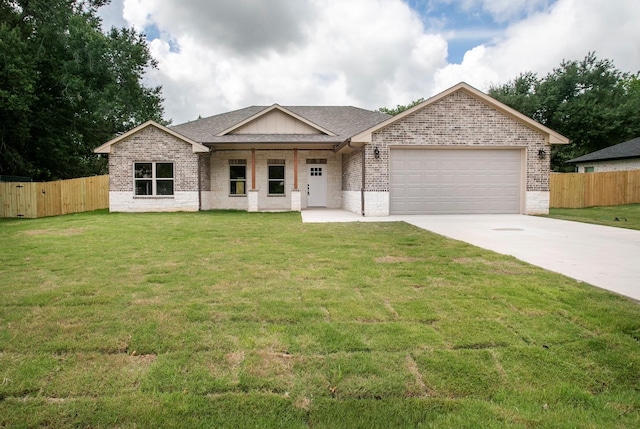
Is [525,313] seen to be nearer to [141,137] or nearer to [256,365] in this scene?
[256,365]

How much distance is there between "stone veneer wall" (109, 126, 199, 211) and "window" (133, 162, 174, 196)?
0.26 metres

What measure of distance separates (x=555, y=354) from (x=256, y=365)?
2.38m

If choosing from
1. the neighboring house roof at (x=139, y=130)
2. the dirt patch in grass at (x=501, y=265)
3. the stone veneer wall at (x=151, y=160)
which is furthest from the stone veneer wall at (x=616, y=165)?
the stone veneer wall at (x=151, y=160)

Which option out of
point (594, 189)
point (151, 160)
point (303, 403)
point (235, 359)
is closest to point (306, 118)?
point (151, 160)

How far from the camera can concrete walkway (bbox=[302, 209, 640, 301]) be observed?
568 cm

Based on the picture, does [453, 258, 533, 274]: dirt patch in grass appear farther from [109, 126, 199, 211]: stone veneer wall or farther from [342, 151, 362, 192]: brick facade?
[109, 126, 199, 211]: stone veneer wall

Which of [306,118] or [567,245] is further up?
[306,118]

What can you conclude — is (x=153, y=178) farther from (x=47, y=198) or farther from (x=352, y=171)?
(x=352, y=171)

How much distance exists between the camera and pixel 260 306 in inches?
174

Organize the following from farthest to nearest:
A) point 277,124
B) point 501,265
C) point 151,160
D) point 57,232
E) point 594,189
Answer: point 594,189 → point 277,124 → point 151,160 → point 57,232 → point 501,265

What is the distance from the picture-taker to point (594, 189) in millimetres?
21250

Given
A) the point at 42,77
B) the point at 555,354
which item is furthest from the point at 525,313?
the point at 42,77

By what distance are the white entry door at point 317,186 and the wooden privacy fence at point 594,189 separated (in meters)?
11.9

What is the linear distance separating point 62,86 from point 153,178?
36.6 feet
